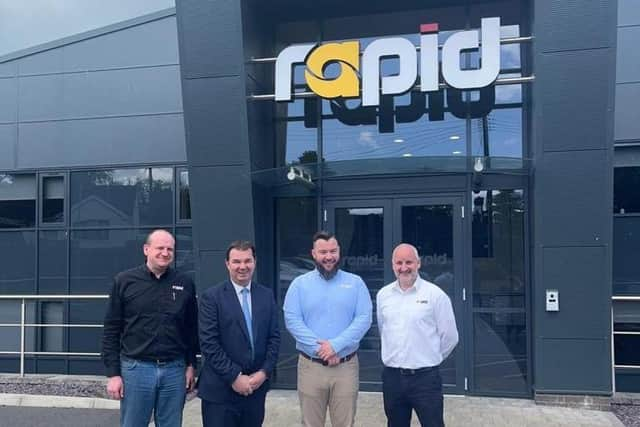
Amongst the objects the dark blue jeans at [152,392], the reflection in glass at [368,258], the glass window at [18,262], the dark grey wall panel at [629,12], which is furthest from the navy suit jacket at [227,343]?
the glass window at [18,262]

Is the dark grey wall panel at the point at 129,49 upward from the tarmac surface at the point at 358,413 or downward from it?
upward

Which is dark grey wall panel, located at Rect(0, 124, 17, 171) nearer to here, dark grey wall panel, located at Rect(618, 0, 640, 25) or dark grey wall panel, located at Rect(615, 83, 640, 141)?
dark grey wall panel, located at Rect(615, 83, 640, 141)

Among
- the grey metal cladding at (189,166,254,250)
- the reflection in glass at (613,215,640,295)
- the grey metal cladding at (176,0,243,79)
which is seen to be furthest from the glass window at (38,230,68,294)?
the reflection in glass at (613,215,640,295)

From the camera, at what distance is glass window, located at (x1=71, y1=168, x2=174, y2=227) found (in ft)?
29.9

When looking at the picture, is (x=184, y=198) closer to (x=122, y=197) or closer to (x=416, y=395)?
(x=122, y=197)

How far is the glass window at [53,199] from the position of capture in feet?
31.5

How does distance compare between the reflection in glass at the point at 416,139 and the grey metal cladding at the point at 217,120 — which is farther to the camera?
the reflection in glass at the point at 416,139

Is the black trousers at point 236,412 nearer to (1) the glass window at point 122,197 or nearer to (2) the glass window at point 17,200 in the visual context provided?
(1) the glass window at point 122,197

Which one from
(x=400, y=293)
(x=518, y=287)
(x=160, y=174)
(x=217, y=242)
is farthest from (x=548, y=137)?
(x=160, y=174)

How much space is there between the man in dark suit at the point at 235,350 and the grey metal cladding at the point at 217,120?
3.46 m

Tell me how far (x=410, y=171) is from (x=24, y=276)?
6.46 metres

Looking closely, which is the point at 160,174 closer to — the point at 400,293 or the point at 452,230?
the point at 452,230

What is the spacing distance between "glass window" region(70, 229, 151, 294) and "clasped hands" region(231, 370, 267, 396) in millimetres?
5622

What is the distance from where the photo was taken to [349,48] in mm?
7344
